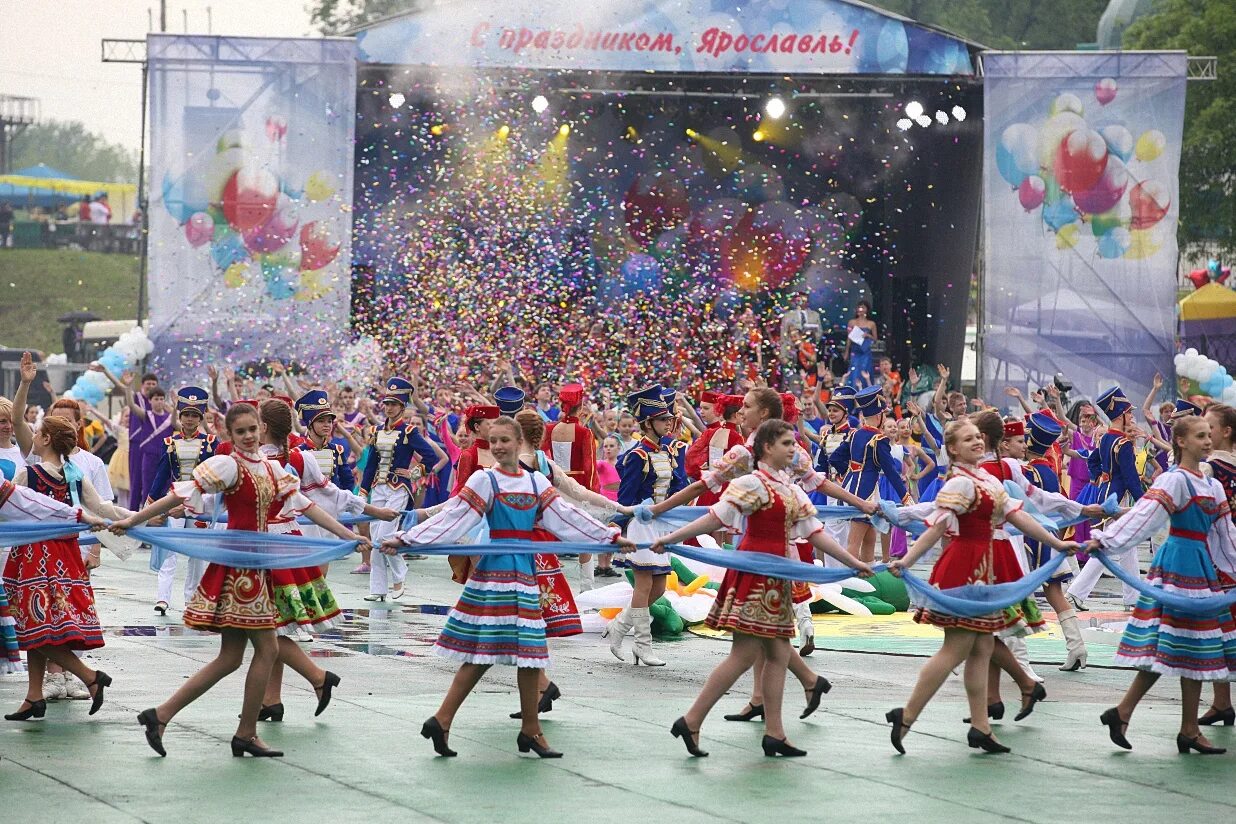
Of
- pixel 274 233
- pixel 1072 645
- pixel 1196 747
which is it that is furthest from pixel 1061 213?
pixel 1196 747

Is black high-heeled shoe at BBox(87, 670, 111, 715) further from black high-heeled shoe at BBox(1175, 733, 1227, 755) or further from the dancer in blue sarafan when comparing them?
black high-heeled shoe at BBox(1175, 733, 1227, 755)

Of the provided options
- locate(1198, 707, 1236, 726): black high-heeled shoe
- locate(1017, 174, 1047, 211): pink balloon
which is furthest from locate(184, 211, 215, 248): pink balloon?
locate(1198, 707, 1236, 726): black high-heeled shoe

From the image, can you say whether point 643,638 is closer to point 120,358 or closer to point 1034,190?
point 120,358

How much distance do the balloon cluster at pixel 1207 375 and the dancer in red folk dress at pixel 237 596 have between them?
18.9 m

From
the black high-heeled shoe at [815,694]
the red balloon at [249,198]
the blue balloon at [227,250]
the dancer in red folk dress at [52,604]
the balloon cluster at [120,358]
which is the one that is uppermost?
the red balloon at [249,198]

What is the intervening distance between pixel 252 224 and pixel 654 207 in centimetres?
709

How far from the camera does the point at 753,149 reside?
96.9ft

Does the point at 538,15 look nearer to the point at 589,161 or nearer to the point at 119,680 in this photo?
the point at 589,161

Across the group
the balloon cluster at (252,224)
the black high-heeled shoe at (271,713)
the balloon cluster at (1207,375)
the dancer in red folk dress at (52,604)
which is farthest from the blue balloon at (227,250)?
the black high-heeled shoe at (271,713)

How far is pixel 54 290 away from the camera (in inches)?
2277

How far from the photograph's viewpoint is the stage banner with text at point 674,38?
26344mm

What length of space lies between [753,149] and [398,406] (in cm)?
1540

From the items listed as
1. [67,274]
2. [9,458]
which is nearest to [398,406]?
[9,458]

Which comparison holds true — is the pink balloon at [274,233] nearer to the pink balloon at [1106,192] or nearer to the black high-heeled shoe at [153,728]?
the pink balloon at [1106,192]
